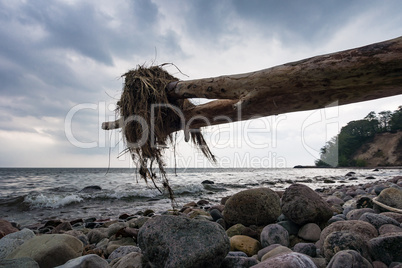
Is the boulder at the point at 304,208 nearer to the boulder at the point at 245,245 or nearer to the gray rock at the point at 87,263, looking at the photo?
the boulder at the point at 245,245

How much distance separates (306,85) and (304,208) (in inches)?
77.4

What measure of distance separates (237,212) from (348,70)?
115 inches

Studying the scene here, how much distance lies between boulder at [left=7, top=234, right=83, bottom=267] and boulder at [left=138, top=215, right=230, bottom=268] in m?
1.11

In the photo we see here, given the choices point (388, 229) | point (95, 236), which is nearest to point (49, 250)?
point (95, 236)

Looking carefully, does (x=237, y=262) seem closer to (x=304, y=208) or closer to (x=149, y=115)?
(x=304, y=208)

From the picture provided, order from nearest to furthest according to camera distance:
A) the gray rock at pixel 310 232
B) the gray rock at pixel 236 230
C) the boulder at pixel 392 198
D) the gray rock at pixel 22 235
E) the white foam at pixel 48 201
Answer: the gray rock at pixel 310 232
the gray rock at pixel 22 235
the gray rock at pixel 236 230
the boulder at pixel 392 198
the white foam at pixel 48 201

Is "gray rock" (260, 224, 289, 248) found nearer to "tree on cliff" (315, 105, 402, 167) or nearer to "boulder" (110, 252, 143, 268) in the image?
"boulder" (110, 252, 143, 268)

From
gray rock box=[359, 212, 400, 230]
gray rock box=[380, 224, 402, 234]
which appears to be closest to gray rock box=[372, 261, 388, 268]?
gray rock box=[380, 224, 402, 234]

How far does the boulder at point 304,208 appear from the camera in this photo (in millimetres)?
3514

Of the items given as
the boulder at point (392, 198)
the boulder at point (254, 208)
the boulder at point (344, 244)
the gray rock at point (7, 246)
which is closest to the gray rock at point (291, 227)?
the boulder at point (254, 208)

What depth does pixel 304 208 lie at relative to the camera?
3516 mm

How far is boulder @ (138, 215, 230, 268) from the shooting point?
7.18 feet

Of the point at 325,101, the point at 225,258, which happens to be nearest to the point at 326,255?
the point at 225,258

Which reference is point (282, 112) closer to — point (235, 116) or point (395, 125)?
point (235, 116)
